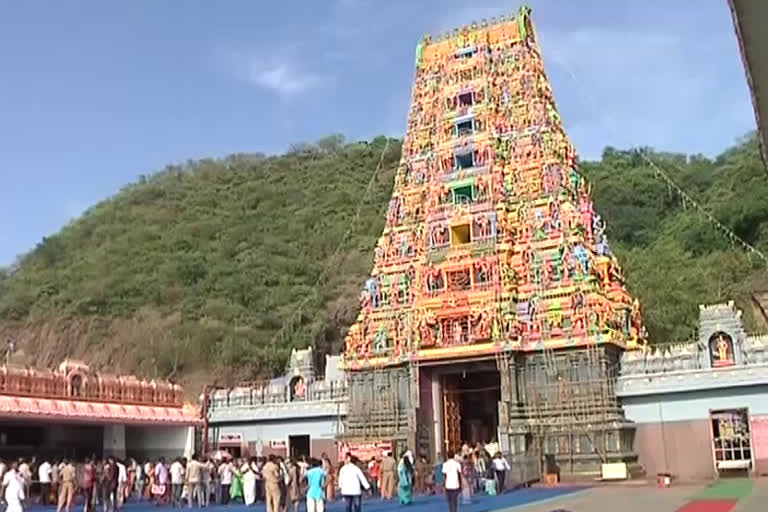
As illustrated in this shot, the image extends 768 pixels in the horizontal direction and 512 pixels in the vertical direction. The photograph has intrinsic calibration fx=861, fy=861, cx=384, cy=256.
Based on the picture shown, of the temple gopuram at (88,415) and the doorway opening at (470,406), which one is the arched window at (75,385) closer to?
the temple gopuram at (88,415)

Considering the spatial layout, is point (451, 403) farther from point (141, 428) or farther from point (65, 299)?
point (65, 299)

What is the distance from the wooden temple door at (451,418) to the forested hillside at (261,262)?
12319mm

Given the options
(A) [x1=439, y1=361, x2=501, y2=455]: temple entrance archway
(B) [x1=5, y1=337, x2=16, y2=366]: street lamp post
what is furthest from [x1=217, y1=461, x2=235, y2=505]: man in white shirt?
(B) [x1=5, y1=337, x2=16, y2=366]: street lamp post

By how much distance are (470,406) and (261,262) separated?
79.4 feet

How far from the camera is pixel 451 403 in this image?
2939 cm

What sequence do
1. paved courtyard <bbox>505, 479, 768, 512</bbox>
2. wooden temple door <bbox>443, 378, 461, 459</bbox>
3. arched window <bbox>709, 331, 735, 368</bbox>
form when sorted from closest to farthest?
1. paved courtyard <bbox>505, 479, 768, 512</bbox>
2. arched window <bbox>709, 331, 735, 368</bbox>
3. wooden temple door <bbox>443, 378, 461, 459</bbox>

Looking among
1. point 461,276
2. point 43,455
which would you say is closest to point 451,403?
point 461,276

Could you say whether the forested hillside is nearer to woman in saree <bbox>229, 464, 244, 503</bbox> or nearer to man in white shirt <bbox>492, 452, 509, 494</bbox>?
man in white shirt <bbox>492, 452, 509, 494</bbox>

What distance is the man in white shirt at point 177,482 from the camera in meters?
22.3

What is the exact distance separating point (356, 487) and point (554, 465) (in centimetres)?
1239

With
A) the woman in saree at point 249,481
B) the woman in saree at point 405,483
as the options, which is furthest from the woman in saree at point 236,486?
the woman in saree at point 405,483

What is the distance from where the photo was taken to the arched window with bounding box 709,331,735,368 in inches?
977

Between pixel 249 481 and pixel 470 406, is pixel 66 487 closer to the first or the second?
pixel 249 481

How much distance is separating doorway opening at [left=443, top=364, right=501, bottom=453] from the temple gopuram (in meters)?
9.29
